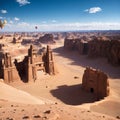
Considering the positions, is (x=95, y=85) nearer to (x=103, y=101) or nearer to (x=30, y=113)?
(x=103, y=101)

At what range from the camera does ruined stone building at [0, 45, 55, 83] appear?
3712 centimetres

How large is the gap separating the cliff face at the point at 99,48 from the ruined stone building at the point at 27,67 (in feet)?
74.7

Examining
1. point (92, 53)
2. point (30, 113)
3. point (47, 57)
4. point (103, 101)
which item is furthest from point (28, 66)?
point (92, 53)

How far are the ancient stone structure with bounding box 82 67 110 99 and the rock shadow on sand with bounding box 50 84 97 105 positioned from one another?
37.2 inches

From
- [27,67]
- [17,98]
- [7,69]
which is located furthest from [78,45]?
[17,98]

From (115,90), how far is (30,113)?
25849 mm

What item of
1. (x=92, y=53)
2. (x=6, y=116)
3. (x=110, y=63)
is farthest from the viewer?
(x=92, y=53)

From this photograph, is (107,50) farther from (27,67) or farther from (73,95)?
(73,95)

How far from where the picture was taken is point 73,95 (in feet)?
111

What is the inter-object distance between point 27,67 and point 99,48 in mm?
37872

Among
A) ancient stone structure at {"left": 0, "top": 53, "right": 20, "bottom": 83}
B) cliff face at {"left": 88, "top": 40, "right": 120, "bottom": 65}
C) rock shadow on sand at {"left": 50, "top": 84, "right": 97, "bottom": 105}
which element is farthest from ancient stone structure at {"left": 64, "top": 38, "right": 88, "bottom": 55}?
ancient stone structure at {"left": 0, "top": 53, "right": 20, "bottom": 83}

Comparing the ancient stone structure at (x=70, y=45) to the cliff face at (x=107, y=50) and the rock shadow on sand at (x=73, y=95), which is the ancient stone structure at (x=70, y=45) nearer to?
the cliff face at (x=107, y=50)

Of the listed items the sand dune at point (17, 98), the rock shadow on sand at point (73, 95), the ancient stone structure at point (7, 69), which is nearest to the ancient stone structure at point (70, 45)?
the rock shadow on sand at point (73, 95)

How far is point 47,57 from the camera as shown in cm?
4366
